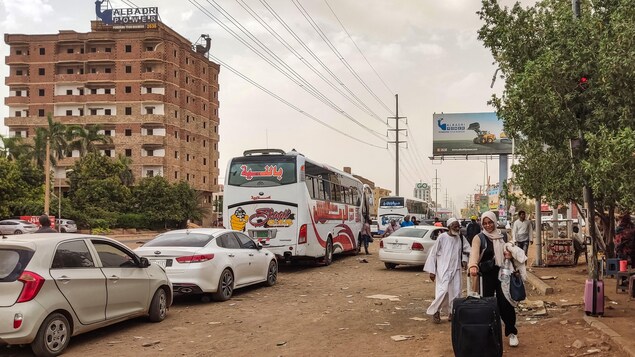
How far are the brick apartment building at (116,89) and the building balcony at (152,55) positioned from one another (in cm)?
5

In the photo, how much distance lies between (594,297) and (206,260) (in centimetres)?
679

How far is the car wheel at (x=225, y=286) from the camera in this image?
11.7m

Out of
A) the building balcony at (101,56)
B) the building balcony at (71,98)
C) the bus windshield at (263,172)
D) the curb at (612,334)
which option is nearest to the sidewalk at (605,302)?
the curb at (612,334)

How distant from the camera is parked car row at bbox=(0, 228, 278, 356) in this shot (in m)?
6.97

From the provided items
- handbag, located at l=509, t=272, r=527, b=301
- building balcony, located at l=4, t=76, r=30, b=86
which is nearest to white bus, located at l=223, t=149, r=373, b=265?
handbag, located at l=509, t=272, r=527, b=301

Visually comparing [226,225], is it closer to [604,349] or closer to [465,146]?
[604,349]

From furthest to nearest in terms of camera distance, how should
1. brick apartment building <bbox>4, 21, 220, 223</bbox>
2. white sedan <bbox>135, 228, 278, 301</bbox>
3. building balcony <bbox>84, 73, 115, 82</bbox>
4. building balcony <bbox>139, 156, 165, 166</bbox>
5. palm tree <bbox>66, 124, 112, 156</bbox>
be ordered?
1. building balcony <bbox>84, 73, 115, 82</bbox>
2. brick apartment building <bbox>4, 21, 220, 223</bbox>
3. building balcony <bbox>139, 156, 165, 166</bbox>
4. palm tree <bbox>66, 124, 112, 156</bbox>
5. white sedan <bbox>135, 228, 278, 301</bbox>

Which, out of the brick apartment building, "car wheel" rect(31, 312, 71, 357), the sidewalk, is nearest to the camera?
"car wheel" rect(31, 312, 71, 357)

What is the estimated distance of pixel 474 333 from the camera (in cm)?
629

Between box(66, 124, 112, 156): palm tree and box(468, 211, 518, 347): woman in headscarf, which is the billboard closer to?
box(66, 124, 112, 156): palm tree

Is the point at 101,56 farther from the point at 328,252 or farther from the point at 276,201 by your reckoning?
the point at 276,201

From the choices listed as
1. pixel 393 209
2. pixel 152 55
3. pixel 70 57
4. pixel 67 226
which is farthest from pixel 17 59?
pixel 393 209

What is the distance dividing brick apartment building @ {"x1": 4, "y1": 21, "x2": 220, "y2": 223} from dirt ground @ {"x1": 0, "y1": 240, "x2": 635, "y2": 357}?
206 ft

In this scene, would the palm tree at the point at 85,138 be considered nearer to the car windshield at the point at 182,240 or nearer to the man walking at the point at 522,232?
the man walking at the point at 522,232
